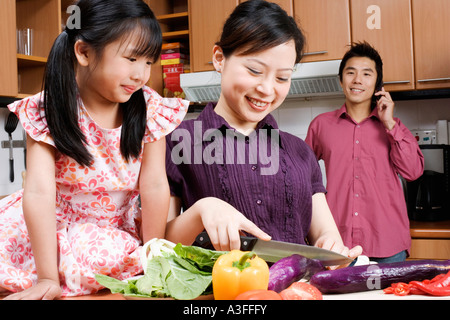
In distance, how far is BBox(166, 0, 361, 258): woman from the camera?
40.2 inches

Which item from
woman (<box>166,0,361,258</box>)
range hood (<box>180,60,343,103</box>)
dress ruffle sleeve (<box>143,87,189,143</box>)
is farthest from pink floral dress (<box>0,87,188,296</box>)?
range hood (<box>180,60,343,103</box>)

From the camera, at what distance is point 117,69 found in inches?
32.9

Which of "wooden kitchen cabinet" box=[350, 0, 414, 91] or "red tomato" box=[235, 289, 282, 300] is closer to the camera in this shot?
"red tomato" box=[235, 289, 282, 300]

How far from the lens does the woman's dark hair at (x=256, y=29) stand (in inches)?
40.1

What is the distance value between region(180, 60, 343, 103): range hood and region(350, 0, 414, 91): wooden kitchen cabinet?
243 mm

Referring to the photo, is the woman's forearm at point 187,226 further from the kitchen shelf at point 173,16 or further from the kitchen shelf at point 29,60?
the kitchen shelf at point 173,16

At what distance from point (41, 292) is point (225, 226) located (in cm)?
33

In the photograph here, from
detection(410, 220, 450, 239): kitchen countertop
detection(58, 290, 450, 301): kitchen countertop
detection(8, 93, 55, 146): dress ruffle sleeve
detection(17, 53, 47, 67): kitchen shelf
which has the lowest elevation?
detection(410, 220, 450, 239): kitchen countertop

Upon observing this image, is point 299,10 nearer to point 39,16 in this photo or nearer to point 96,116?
point 39,16

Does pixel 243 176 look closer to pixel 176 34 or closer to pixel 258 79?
pixel 258 79

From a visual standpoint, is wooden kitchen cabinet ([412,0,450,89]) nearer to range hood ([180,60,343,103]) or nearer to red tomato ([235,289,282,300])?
range hood ([180,60,343,103])

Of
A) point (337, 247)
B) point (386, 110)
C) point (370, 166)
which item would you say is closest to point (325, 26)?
point (386, 110)

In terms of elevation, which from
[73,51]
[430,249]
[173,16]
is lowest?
[430,249]

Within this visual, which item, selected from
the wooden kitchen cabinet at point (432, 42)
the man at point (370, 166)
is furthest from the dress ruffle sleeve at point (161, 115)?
the wooden kitchen cabinet at point (432, 42)
